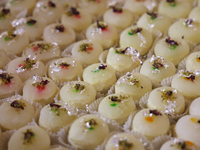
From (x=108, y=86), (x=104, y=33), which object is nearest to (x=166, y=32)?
(x=104, y=33)

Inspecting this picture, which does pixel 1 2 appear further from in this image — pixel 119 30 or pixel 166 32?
pixel 166 32

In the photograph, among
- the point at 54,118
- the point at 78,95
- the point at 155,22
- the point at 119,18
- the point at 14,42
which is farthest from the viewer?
the point at 119,18

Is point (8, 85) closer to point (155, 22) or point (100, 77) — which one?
point (100, 77)

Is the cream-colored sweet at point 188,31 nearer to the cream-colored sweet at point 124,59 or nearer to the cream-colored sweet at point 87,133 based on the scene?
the cream-colored sweet at point 124,59

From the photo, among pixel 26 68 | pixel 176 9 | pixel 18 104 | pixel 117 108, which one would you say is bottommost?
pixel 117 108

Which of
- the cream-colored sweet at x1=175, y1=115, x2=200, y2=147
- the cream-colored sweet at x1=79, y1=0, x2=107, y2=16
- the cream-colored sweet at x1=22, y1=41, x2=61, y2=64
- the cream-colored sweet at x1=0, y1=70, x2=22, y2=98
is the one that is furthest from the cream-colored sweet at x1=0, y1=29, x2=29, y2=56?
the cream-colored sweet at x1=175, y1=115, x2=200, y2=147

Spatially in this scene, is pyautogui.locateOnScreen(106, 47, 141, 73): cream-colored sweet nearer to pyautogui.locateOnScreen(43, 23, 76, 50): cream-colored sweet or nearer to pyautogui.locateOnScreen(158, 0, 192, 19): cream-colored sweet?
pyautogui.locateOnScreen(43, 23, 76, 50): cream-colored sweet

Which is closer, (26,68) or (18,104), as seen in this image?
(18,104)

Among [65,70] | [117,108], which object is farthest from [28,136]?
[65,70]
